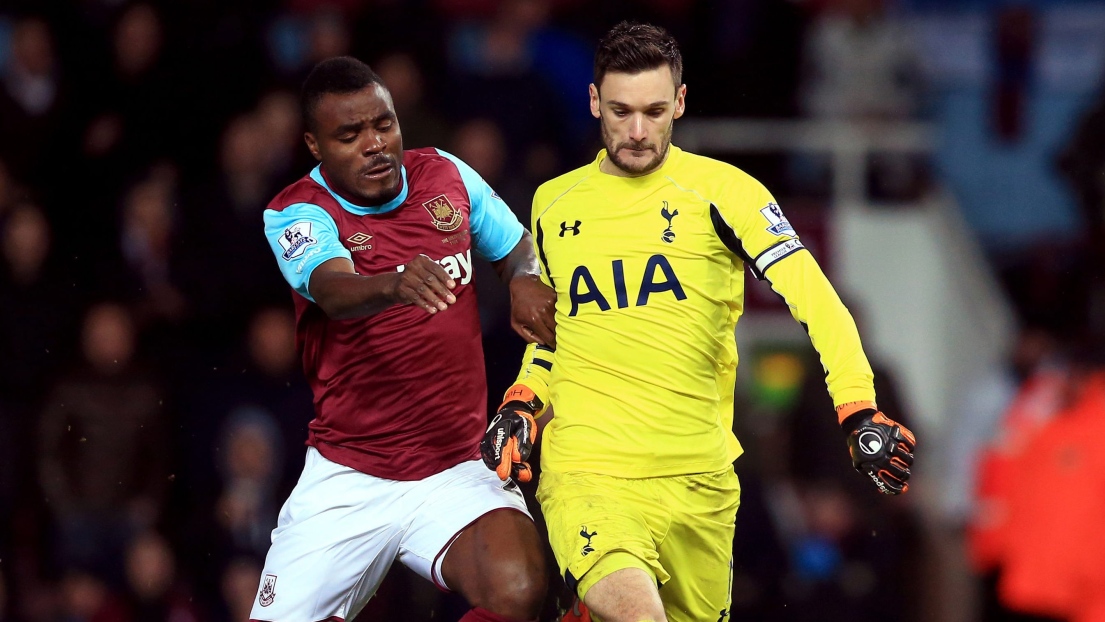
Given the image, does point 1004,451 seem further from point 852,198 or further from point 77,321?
point 77,321

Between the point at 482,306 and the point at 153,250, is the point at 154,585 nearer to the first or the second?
the point at 153,250

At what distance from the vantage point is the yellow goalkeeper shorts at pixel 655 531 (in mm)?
4793

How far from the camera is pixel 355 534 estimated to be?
524cm

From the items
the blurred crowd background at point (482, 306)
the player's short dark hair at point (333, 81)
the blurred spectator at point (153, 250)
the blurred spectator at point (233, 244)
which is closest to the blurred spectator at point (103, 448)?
the blurred crowd background at point (482, 306)

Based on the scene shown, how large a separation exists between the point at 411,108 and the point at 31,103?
229 cm

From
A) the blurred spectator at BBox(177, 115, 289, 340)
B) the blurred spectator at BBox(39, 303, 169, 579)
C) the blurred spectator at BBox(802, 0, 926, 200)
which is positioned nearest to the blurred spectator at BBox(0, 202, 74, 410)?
the blurred spectator at BBox(39, 303, 169, 579)

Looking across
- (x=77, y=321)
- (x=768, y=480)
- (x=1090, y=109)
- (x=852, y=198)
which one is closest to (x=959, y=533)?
(x=768, y=480)

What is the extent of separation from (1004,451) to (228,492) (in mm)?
4879

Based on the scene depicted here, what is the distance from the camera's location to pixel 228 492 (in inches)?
299

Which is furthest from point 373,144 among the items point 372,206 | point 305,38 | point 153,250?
point 305,38

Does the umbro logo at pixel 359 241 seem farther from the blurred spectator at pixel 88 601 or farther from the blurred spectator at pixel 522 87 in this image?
the blurred spectator at pixel 88 601

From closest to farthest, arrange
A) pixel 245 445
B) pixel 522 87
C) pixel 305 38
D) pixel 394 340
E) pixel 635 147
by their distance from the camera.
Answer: pixel 635 147, pixel 394 340, pixel 245 445, pixel 522 87, pixel 305 38

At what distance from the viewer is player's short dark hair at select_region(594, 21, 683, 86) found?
4895 mm

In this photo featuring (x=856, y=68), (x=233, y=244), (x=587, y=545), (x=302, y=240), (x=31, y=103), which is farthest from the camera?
(x=856, y=68)
